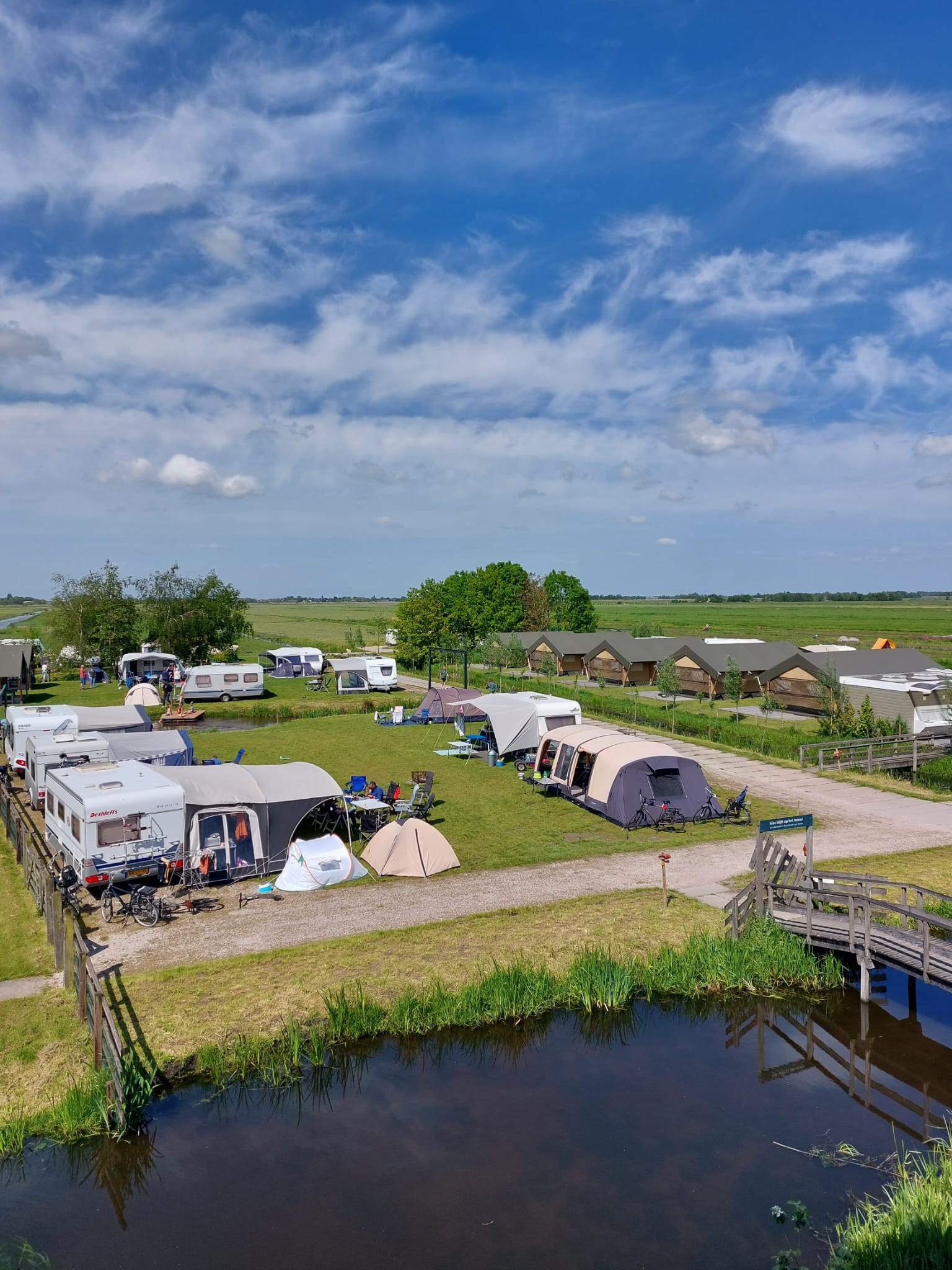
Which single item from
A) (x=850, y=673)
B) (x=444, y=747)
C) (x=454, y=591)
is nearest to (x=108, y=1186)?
(x=444, y=747)

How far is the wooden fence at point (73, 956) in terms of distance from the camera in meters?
10.5

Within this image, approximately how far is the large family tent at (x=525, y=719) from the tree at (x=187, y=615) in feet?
123

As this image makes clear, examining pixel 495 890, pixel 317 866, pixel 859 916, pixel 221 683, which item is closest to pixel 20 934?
pixel 317 866

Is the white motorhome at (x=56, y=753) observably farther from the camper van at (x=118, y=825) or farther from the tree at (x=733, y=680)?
the tree at (x=733, y=680)

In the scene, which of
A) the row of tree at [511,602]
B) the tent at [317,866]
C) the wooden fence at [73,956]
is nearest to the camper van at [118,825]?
the wooden fence at [73,956]

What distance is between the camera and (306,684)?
56.5 meters

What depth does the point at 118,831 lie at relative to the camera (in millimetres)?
16891

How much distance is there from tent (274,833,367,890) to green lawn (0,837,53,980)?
14.9 ft

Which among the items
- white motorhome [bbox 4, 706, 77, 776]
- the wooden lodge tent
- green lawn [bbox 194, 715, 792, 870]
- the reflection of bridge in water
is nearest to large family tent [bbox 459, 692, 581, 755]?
green lawn [bbox 194, 715, 792, 870]

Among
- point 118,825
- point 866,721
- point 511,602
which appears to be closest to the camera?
point 118,825

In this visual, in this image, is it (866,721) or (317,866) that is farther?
(866,721)

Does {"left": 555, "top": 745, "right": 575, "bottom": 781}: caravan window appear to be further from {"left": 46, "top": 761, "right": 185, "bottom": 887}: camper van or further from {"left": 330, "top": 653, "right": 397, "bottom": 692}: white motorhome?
{"left": 330, "top": 653, "right": 397, "bottom": 692}: white motorhome

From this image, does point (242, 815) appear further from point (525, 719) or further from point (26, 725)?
point (525, 719)

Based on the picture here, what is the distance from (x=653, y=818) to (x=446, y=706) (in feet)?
67.0
